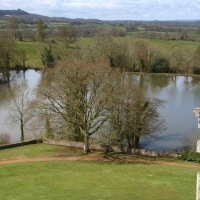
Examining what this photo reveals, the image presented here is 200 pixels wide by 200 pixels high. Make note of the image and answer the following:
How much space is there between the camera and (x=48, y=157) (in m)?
27.8

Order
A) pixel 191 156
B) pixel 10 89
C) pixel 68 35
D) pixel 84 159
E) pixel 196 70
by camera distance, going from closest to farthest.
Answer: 1. pixel 84 159
2. pixel 191 156
3. pixel 10 89
4. pixel 196 70
5. pixel 68 35

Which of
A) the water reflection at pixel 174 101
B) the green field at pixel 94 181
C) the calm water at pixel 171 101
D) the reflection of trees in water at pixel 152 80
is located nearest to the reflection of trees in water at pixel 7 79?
the calm water at pixel 171 101

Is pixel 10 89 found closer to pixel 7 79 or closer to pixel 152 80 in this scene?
pixel 7 79

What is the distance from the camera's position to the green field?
1866cm

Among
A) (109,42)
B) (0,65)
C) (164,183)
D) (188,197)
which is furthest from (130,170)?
(0,65)

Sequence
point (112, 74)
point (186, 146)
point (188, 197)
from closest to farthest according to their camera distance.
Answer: point (188, 197) < point (112, 74) < point (186, 146)

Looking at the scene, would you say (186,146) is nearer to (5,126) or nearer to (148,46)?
(5,126)

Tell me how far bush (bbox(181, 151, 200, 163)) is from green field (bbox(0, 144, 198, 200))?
3376mm

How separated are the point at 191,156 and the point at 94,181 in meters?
10.1

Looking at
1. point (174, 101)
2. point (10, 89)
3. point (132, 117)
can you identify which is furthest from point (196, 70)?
point (132, 117)

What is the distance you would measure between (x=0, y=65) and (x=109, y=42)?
23253 millimetres

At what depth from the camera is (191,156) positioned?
27.7 m

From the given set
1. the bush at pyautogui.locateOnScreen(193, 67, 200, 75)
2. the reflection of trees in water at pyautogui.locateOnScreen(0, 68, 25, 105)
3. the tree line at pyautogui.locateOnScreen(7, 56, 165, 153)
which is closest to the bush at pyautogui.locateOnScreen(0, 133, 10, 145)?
the tree line at pyautogui.locateOnScreen(7, 56, 165, 153)

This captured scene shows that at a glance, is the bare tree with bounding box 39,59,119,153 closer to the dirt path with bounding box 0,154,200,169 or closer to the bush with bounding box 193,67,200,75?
Answer: the dirt path with bounding box 0,154,200,169
